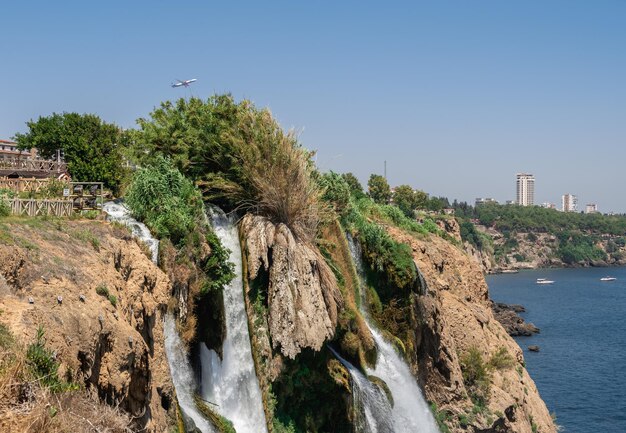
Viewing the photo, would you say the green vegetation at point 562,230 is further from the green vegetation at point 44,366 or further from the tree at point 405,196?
the green vegetation at point 44,366

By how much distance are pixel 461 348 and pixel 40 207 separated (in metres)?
20.8

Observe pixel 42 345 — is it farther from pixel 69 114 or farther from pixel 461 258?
pixel 461 258

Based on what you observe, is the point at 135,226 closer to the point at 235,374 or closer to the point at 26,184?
the point at 235,374

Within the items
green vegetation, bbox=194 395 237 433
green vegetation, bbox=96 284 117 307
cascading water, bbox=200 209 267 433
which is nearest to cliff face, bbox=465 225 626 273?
cascading water, bbox=200 209 267 433

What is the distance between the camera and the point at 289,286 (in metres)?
19.5

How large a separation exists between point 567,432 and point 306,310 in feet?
93.0

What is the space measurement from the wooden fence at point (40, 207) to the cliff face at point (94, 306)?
1325mm

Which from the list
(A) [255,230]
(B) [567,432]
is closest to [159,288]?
(A) [255,230]

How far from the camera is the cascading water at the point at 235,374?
17.2 meters

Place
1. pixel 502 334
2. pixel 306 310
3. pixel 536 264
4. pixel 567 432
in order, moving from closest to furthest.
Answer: pixel 306 310, pixel 502 334, pixel 567 432, pixel 536 264

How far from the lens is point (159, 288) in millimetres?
15680

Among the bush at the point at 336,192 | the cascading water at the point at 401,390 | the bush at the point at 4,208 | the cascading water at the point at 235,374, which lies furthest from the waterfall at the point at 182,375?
the bush at the point at 336,192

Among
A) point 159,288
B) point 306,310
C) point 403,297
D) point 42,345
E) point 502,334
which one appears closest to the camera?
point 42,345

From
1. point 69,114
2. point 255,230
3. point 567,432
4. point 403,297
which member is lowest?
point 567,432
